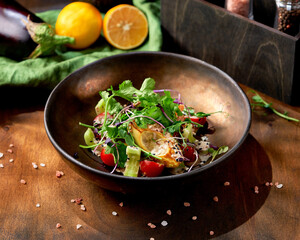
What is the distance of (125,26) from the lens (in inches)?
63.9

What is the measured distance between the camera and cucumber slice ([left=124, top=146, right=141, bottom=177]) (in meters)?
1.06

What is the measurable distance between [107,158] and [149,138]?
0.12 metres

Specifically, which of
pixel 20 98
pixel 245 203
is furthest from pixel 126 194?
pixel 20 98

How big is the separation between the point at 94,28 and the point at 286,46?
71cm

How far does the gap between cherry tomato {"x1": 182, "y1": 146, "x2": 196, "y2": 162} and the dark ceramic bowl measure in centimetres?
10

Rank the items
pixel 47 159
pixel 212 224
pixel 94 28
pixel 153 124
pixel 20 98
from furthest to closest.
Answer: pixel 94 28, pixel 20 98, pixel 47 159, pixel 153 124, pixel 212 224

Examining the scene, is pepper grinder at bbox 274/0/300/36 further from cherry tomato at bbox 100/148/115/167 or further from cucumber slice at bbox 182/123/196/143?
cherry tomato at bbox 100/148/115/167

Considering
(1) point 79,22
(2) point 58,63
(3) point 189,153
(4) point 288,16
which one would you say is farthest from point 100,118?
(4) point 288,16

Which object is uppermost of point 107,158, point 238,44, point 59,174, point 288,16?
point 288,16

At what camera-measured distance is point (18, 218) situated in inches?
42.0

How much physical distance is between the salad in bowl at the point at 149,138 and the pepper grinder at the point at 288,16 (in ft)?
1.35

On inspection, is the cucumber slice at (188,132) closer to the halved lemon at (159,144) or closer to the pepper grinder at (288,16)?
the halved lemon at (159,144)

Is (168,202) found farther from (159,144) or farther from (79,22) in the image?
(79,22)

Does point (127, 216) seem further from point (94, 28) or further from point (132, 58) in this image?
point (94, 28)
